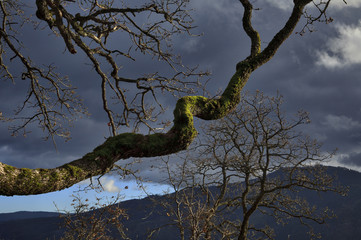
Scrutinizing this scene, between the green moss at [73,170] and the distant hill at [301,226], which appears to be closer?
the green moss at [73,170]

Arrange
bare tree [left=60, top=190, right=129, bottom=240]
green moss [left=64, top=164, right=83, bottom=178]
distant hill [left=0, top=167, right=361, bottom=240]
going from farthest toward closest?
distant hill [left=0, top=167, right=361, bottom=240] → bare tree [left=60, top=190, right=129, bottom=240] → green moss [left=64, top=164, right=83, bottom=178]

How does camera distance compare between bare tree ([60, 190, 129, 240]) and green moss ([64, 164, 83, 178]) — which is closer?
green moss ([64, 164, 83, 178])

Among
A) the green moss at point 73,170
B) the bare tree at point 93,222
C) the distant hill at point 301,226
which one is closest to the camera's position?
the green moss at point 73,170

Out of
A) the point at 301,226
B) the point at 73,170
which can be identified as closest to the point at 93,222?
the point at 73,170

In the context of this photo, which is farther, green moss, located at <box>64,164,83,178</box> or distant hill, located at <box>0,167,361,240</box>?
distant hill, located at <box>0,167,361,240</box>

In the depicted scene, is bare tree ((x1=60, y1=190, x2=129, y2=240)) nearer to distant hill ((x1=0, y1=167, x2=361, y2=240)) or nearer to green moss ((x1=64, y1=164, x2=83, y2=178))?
green moss ((x1=64, y1=164, x2=83, y2=178))

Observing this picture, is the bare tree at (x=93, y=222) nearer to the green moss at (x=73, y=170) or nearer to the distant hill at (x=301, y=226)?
the green moss at (x=73, y=170)

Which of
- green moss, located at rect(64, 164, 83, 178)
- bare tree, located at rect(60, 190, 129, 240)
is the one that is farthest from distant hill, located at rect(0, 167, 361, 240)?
green moss, located at rect(64, 164, 83, 178)

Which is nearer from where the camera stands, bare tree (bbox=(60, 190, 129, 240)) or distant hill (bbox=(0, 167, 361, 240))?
bare tree (bbox=(60, 190, 129, 240))

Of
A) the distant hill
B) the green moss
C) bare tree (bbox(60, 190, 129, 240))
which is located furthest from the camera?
the distant hill

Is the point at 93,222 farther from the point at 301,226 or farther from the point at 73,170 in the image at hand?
the point at 301,226

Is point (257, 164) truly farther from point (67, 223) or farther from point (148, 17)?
point (148, 17)

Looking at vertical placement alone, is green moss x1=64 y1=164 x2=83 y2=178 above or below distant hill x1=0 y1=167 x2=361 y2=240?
above

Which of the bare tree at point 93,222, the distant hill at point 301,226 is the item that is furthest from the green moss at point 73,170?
the distant hill at point 301,226
